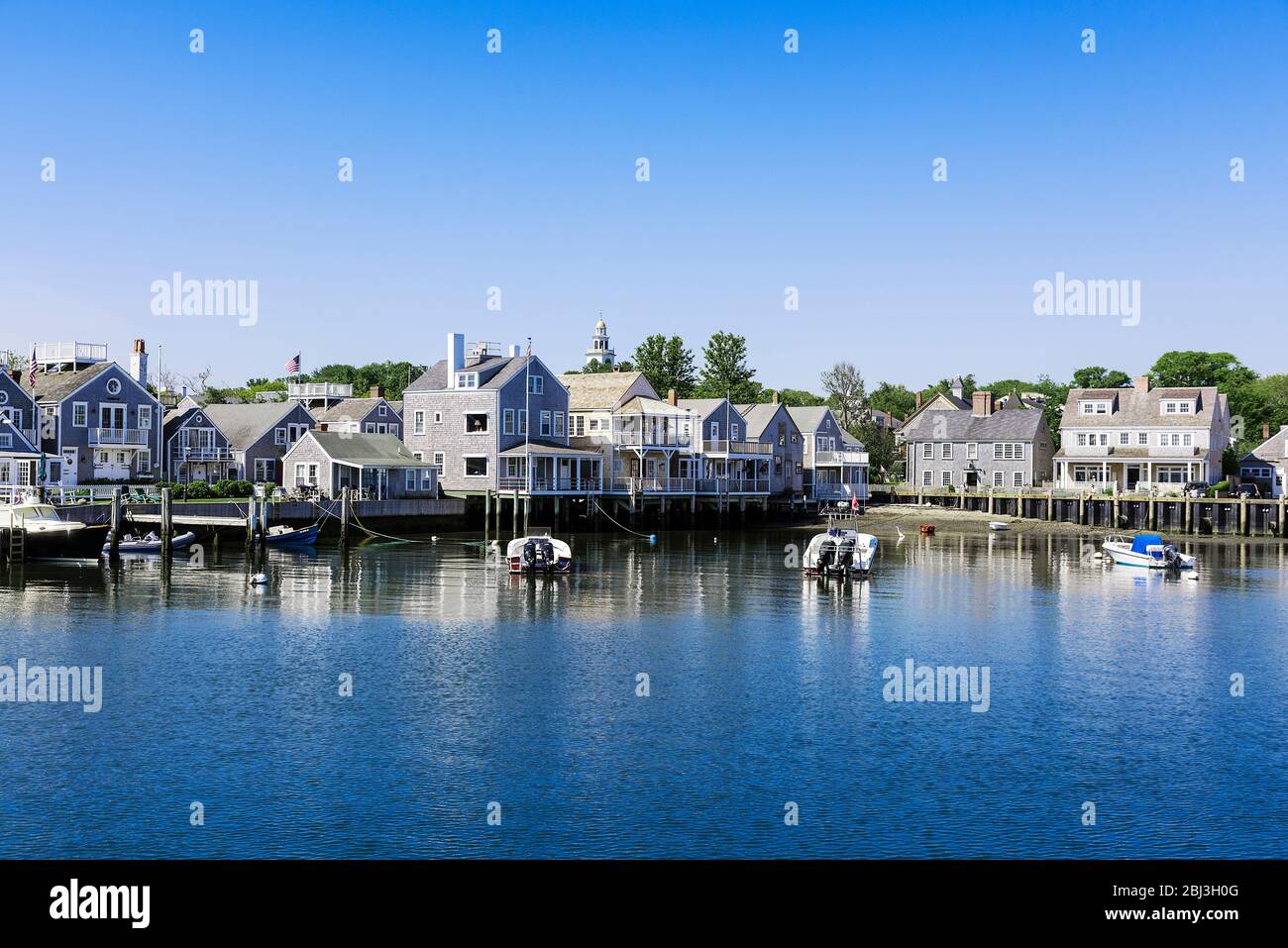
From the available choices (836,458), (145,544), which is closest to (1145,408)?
(836,458)

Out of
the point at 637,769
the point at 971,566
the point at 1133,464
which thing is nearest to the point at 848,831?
the point at 637,769

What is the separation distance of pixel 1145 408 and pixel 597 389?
159ft

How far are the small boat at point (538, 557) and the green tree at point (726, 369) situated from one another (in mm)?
77023

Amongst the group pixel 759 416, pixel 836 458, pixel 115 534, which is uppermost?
pixel 759 416

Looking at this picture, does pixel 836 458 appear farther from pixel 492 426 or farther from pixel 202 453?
pixel 202 453

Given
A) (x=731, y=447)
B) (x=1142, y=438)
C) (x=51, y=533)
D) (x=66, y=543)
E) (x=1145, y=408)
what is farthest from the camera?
(x=1145, y=408)

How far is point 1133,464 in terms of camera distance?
102125 millimetres

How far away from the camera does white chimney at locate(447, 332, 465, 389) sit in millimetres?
88000

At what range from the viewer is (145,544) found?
60.9 metres

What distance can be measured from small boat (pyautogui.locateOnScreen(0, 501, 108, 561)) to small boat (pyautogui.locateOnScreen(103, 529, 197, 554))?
2.70 feet

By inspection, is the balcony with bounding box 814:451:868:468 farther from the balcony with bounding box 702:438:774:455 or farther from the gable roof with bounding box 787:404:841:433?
the balcony with bounding box 702:438:774:455

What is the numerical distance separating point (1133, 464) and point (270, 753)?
303ft
